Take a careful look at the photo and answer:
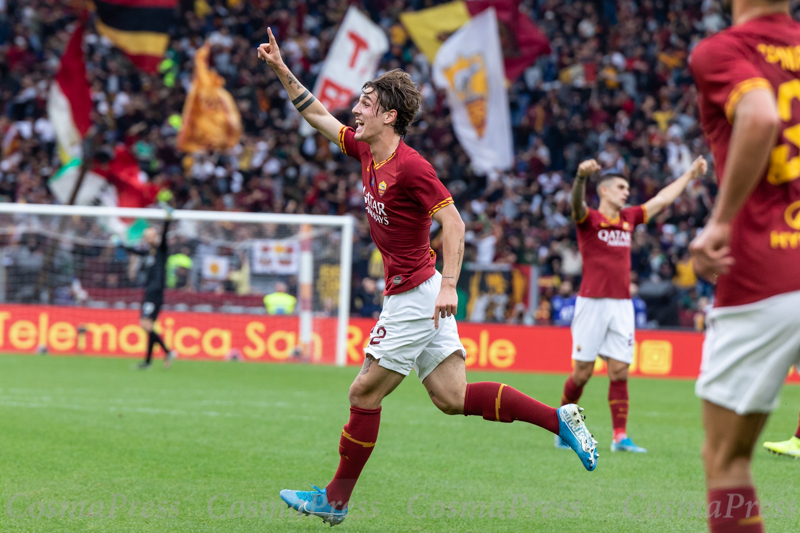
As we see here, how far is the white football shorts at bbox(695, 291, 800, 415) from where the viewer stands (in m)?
2.78

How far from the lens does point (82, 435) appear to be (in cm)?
776

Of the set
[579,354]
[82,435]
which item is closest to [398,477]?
[579,354]

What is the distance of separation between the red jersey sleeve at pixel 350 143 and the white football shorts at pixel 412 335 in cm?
90

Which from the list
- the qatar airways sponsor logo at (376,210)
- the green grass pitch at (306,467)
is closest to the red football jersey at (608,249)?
the green grass pitch at (306,467)

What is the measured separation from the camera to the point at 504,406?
5070mm

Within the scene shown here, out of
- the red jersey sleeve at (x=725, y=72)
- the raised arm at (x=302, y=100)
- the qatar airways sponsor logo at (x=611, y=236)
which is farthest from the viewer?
the qatar airways sponsor logo at (x=611, y=236)

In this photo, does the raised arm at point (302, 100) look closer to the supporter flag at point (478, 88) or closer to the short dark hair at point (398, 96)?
the short dark hair at point (398, 96)

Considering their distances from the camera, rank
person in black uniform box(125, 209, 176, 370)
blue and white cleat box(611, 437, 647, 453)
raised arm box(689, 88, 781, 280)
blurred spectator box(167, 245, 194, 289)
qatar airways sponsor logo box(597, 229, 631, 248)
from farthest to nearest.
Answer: blurred spectator box(167, 245, 194, 289) < person in black uniform box(125, 209, 176, 370) < qatar airways sponsor logo box(597, 229, 631, 248) < blue and white cleat box(611, 437, 647, 453) < raised arm box(689, 88, 781, 280)

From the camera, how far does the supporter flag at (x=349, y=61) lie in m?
19.5

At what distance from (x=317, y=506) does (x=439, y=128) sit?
20.1 m

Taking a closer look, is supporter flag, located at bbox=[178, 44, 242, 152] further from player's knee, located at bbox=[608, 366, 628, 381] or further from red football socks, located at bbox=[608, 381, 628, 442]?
red football socks, located at bbox=[608, 381, 628, 442]

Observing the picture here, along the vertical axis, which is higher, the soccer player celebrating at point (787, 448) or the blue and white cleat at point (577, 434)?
the blue and white cleat at point (577, 434)

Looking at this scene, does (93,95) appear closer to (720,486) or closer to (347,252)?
(347,252)

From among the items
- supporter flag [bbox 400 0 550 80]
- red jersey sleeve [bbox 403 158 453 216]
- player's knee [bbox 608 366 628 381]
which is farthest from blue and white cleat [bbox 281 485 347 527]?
supporter flag [bbox 400 0 550 80]
